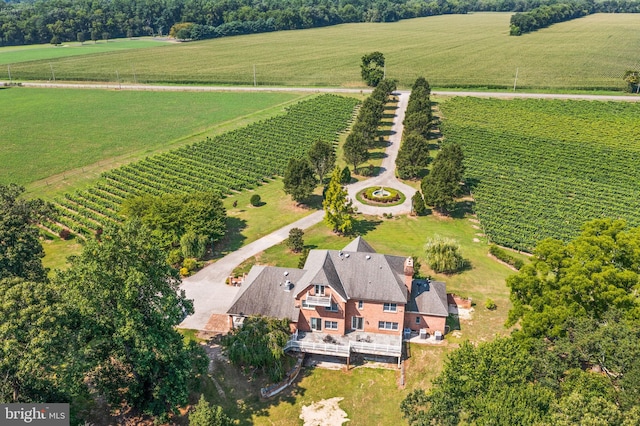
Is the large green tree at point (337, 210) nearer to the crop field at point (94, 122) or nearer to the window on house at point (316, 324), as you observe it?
the window on house at point (316, 324)

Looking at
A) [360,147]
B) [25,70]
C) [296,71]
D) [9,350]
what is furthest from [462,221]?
[25,70]

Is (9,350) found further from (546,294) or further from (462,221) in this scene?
(462,221)

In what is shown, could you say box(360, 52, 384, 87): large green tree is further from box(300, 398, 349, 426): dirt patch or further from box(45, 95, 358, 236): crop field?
box(300, 398, 349, 426): dirt patch

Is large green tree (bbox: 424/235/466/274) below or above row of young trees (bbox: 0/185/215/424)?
below

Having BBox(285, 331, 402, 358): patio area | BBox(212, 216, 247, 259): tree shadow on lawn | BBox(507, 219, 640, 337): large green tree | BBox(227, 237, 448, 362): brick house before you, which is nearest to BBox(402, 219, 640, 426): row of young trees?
BBox(507, 219, 640, 337): large green tree

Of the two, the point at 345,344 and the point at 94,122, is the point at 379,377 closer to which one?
the point at 345,344

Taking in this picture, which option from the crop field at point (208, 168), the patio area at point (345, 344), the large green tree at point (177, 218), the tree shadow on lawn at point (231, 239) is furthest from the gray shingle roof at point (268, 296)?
the crop field at point (208, 168)
